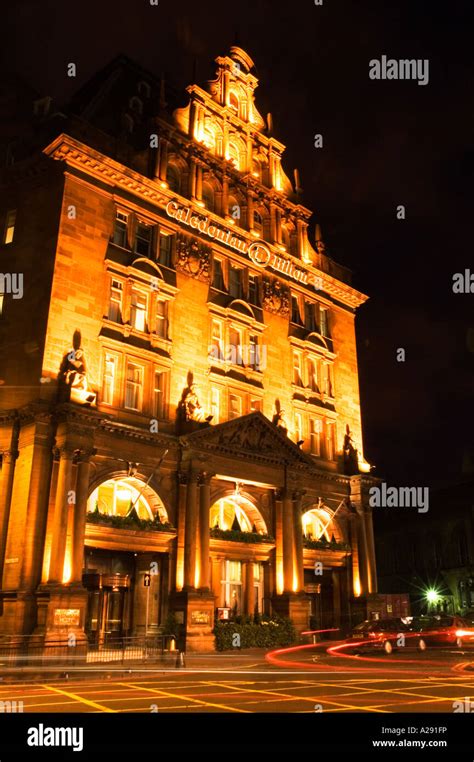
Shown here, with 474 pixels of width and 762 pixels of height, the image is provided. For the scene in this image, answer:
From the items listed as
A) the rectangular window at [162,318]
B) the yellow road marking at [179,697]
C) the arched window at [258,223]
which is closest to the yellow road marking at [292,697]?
the yellow road marking at [179,697]

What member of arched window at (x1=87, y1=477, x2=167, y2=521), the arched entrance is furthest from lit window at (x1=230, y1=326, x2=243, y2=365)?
the arched entrance

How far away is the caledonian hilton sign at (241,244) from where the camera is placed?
39.3 meters

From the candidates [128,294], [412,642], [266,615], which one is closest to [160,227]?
[128,294]

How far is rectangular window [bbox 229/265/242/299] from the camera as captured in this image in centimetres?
4181

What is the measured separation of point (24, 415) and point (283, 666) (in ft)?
49.7

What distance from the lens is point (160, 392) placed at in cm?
3516

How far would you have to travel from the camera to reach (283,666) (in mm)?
24188

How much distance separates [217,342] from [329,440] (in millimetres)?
11039

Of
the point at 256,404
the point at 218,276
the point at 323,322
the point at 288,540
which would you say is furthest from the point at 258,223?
the point at 288,540

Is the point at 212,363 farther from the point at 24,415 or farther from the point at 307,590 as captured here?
the point at 307,590

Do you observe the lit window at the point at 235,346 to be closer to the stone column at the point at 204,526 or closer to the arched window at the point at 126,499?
the stone column at the point at 204,526

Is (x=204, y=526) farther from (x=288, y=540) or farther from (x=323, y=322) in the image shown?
(x=323, y=322)

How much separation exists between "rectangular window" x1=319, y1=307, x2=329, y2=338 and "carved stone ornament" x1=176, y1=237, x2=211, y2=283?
1108cm

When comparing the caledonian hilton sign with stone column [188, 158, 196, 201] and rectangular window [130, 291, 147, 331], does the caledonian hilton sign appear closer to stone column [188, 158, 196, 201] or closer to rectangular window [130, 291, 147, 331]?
stone column [188, 158, 196, 201]
